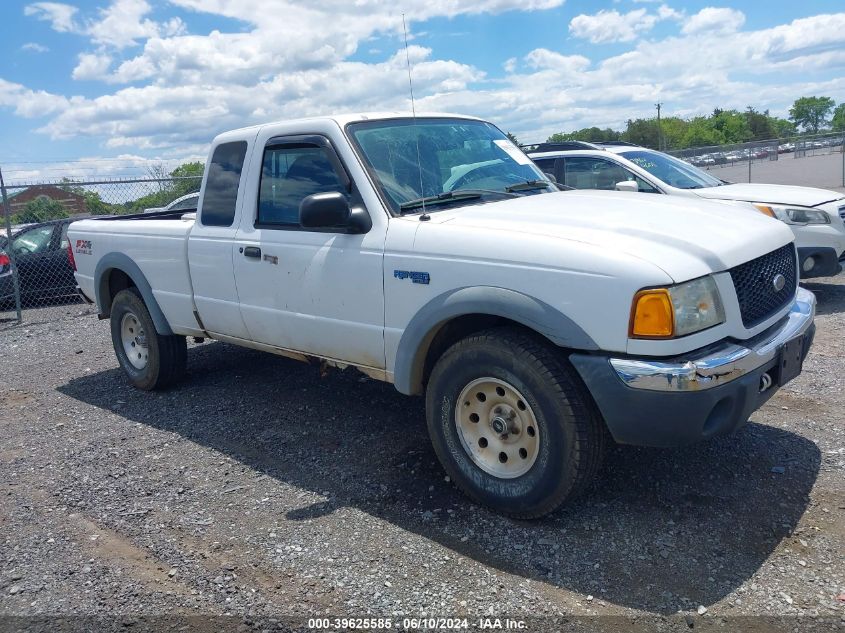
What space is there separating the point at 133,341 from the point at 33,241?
24.0ft

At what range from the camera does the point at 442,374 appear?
3941 mm

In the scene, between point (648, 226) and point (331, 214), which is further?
point (331, 214)

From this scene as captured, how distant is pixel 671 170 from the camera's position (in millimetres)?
9070

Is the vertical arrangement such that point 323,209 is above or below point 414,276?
above

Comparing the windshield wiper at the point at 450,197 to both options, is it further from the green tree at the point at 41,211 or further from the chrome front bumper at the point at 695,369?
the green tree at the point at 41,211

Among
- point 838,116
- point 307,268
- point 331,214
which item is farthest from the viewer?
point 838,116

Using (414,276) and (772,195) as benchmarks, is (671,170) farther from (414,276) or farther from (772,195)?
(414,276)

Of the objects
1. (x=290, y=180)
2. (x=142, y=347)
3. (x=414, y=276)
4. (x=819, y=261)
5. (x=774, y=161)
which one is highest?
(x=290, y=180)

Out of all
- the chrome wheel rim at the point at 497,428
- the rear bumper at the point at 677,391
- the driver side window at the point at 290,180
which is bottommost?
the chrome wheel rim at the point at 497,428

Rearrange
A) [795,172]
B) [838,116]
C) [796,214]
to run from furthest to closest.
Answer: [838,116] < [795,172] < [796,214]

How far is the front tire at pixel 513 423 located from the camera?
3.51 m

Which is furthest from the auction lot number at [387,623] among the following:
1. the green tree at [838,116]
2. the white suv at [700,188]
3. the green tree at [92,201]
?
the green tree at [838,116]

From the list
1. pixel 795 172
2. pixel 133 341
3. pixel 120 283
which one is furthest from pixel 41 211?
pixel 795 172

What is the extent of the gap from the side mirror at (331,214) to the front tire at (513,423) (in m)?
0.92
